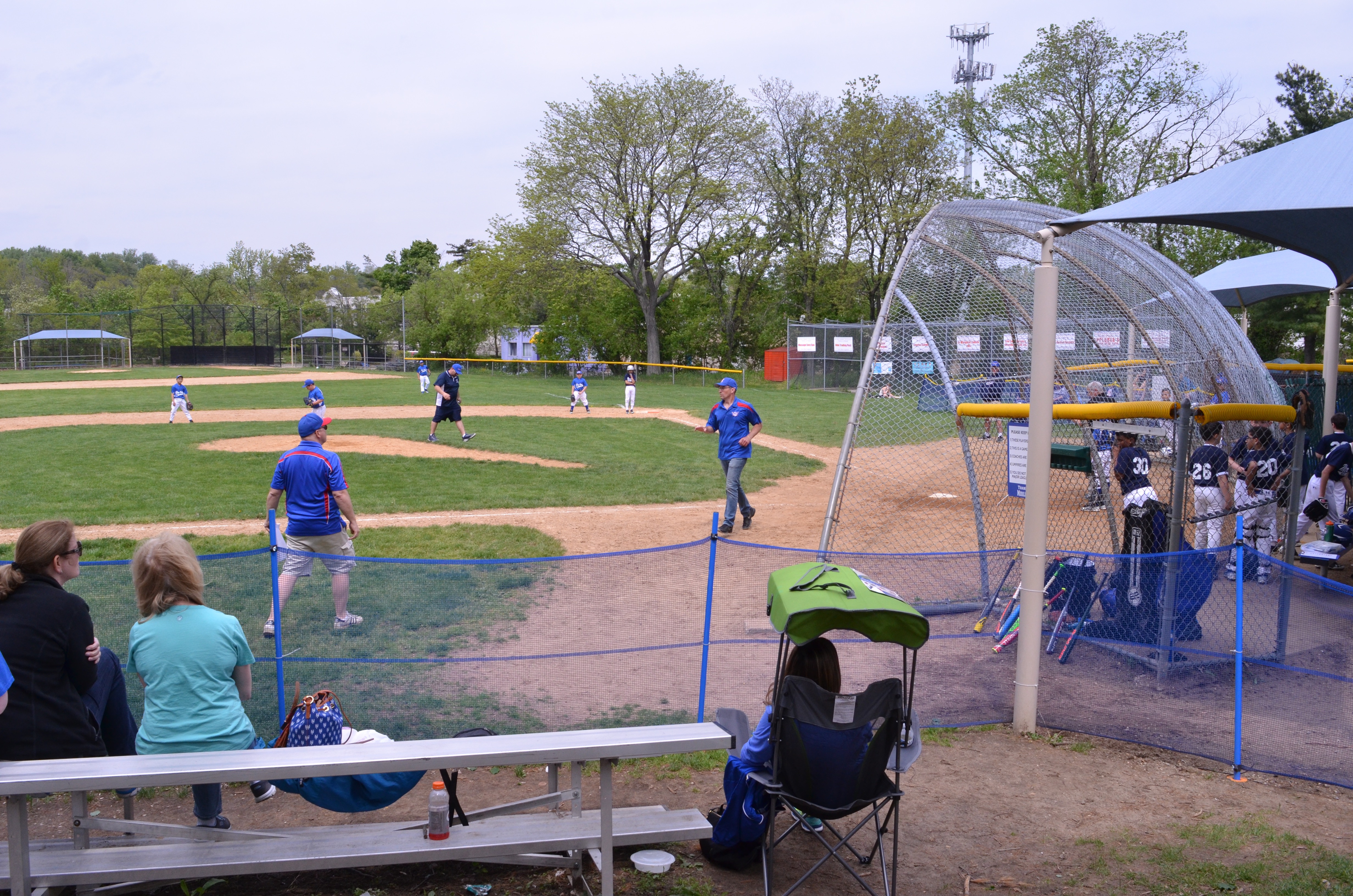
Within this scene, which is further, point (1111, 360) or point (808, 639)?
point (1111, 360)

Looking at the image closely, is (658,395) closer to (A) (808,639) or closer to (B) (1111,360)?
(B) (1111,360)

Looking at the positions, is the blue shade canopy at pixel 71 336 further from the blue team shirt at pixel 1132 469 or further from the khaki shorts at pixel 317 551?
the blue team shirt at pixel 1132 469

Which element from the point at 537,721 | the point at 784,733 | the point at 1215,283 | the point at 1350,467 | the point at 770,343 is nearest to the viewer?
the point at 784,733

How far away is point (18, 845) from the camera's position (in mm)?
3732

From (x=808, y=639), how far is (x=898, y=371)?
4.82 metres

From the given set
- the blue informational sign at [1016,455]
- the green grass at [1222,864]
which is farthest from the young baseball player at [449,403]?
the green grass at [1222,864]

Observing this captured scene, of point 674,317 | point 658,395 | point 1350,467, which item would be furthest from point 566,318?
point 1350,467

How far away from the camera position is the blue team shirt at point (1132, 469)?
26.6 ft

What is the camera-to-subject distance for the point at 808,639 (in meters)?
4.32

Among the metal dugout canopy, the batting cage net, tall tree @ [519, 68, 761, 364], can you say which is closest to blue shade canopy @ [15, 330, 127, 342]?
tall tree @ [519, 68, 761, 364]

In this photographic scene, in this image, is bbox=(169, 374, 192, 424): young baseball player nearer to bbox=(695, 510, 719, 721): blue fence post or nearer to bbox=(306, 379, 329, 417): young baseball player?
bbox=(306, 379, 329, 417): young baseball player

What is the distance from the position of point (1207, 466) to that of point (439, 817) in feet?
26.1

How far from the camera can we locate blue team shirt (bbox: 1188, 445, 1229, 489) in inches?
346

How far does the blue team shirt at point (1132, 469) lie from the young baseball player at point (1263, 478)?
1.96 meters
